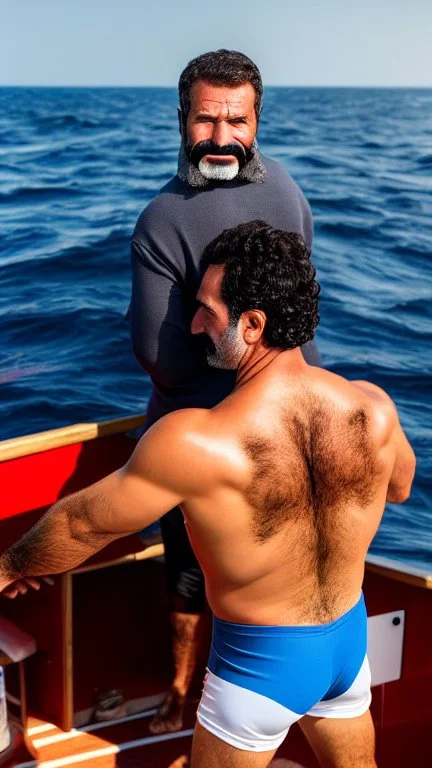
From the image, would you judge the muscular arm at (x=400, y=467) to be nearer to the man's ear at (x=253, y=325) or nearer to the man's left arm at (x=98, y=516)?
the man's ear at (x=253, y=325)

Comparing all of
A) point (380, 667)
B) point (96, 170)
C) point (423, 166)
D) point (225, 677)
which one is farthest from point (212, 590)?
point (423, 166)

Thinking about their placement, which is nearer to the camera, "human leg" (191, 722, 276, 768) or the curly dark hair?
the curly dark hair

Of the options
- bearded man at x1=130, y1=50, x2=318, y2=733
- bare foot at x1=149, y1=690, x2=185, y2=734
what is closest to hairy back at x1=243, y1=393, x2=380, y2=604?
bearded man at x1=130, y1=50, x2=318, y2=733

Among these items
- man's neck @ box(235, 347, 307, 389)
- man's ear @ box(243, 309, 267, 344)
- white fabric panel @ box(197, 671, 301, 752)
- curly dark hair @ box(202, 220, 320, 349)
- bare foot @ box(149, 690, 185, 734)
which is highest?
curly dark hair @ box(202, 220, 320, 349)

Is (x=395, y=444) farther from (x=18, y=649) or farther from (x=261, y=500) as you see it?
(x=18, y=649)

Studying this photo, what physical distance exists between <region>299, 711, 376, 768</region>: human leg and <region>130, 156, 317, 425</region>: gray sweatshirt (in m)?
0.92

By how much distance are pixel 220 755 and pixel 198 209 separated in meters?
1.39

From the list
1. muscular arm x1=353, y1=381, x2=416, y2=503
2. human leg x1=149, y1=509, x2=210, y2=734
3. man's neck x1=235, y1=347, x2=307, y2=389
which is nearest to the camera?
man's neck x1=235, y1=347, x2=307, y2=389

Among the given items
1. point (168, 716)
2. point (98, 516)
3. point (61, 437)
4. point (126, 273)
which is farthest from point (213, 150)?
point (126, 273)

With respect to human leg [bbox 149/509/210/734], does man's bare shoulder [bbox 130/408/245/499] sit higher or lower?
higher

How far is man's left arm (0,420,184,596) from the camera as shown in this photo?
235 centimetres

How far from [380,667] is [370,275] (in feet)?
29.5

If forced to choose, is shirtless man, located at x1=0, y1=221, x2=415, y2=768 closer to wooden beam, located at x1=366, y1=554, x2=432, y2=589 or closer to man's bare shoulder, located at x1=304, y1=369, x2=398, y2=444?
man's bare shoulder, located at x1=304, y1=369, x2=398, y2=444

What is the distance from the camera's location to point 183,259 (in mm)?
2934
